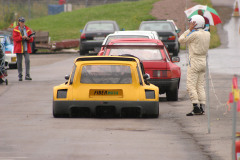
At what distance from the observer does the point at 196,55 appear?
13.3 metres

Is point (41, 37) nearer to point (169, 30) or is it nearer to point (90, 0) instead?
point (169, 30)

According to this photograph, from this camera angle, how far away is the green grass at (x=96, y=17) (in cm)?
5451

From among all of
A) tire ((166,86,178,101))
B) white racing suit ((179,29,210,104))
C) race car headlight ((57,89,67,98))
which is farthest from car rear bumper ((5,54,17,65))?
white racing suit ((179,29,210,104))

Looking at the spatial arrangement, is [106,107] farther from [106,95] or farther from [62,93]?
[62,93]

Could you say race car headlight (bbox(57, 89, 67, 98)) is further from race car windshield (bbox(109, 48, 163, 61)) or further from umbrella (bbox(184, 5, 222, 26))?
umbrella (bbox(184, 5, 222, 26))

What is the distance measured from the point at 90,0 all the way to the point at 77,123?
65.4 m

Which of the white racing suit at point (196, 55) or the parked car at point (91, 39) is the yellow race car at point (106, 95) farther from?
the parked car at point (91, 39)

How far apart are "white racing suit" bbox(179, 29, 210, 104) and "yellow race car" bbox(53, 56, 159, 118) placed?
0.88 meters

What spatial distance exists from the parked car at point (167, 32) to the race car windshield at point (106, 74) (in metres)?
19.4

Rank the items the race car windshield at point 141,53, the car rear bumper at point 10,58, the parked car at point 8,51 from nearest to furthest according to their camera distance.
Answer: the race car windshield at point 141,53
the car rear bumper at point 10,58
the parked car at point 8,51

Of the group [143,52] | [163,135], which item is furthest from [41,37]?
[163,135]

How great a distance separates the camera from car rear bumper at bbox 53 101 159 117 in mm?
12611

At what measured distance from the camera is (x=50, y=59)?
33.2 meters

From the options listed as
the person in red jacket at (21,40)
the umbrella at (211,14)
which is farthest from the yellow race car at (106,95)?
the person in red jacket at (21,40)
